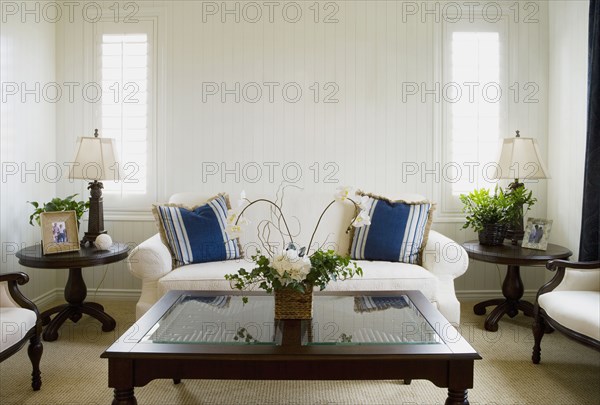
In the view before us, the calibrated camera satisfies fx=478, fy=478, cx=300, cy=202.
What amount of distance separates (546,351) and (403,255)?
39.8 inches

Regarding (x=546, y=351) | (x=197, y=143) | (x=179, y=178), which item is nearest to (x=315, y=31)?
(x=197, y=143)

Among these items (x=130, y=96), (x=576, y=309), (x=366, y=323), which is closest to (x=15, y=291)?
(x=366, y=323)

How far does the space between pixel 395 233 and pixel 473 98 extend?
1.47m

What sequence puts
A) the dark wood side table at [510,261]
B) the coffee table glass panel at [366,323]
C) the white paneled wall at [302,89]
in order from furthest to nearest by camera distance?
the white paneled wall at [302,89]
the dark wood side table at [510,261]
the coffee table glass panel at [366,323]

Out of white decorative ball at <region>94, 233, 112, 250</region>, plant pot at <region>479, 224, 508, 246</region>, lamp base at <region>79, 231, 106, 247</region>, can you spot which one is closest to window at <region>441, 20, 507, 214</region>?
plant pot at <region>479, 224, 508, 246</region>

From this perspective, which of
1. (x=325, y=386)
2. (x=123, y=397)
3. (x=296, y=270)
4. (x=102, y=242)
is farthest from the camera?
(x=102, y=242)

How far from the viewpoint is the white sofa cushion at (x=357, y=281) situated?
2789 millimetres

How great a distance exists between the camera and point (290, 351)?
167 cm

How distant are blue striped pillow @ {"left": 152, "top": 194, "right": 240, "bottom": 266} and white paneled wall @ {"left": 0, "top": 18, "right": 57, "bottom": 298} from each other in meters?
1.09

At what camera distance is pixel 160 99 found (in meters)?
3.82

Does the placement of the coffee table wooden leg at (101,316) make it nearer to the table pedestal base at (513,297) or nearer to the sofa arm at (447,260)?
the sofa arm at (447,260)

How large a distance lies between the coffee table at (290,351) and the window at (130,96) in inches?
83.7

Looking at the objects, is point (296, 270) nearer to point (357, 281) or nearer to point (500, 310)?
point (357, 281)

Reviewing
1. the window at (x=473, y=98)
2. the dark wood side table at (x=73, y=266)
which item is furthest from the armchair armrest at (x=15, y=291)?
the window at (x=473, y=98)
